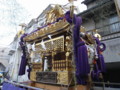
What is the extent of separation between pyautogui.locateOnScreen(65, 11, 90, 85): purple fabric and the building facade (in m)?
4.32

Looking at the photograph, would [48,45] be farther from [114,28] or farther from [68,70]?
[114,28]

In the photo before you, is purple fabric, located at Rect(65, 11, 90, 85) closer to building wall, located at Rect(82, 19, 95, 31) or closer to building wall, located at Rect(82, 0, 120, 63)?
building wall, located at Rect(82, 0, 120, 63)

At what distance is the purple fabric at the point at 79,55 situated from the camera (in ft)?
10.4

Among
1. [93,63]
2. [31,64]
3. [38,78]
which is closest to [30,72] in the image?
[31,64]

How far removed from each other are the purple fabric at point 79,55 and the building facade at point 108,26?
4.32m

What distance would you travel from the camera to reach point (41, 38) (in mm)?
5008

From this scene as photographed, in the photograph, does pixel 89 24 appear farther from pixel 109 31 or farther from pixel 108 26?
pixel 109 31

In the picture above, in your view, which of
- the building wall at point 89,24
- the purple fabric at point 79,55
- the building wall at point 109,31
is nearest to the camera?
the purple fabric at point 79,55

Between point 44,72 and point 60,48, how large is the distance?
1274 millimetres

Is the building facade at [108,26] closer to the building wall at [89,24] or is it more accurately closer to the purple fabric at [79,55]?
the building wall at [89,24]

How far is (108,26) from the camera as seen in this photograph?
796 centimetres

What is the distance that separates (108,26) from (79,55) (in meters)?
5.65

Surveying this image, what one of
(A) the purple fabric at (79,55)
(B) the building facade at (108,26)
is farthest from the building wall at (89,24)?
(A) the purple fabric at (79,55)

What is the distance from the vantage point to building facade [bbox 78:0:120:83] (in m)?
7.07
